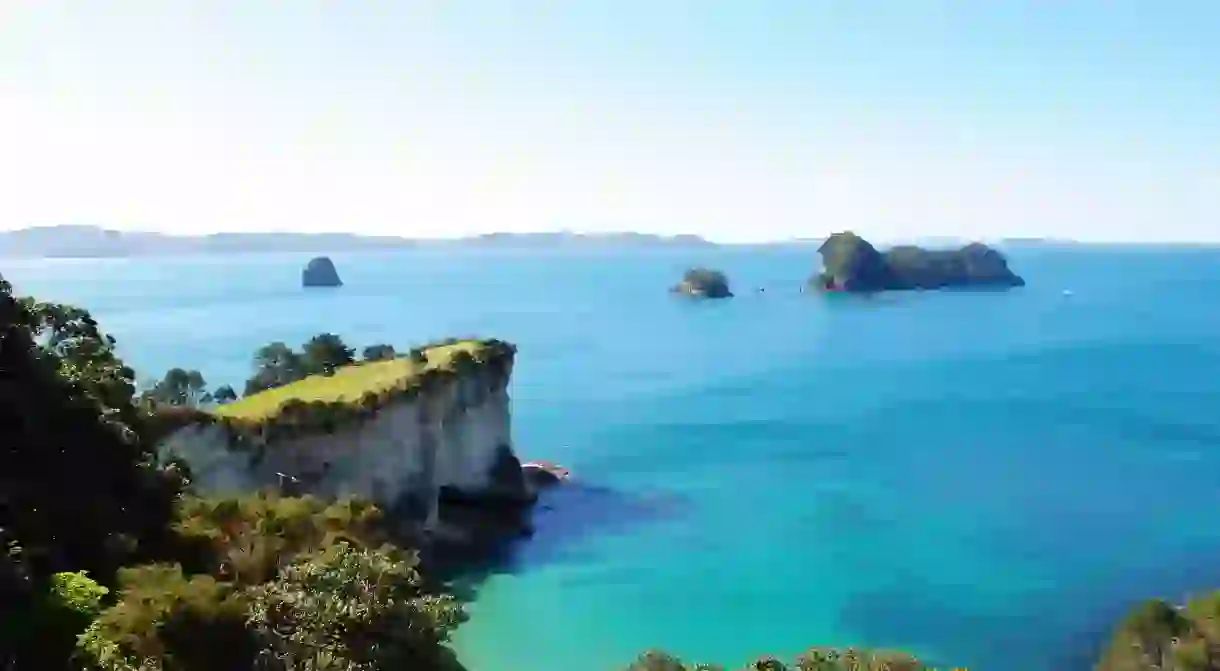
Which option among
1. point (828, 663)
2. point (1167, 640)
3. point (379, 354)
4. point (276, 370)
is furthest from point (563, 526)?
point (828, 663)

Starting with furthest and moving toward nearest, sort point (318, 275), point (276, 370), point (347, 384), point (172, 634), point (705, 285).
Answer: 1. point (318, 275)
2. point (705, 285)
3. point (276, 370)
4. point (347, 384)
5. point (172, 634)

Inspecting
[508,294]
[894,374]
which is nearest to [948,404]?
[894,374]

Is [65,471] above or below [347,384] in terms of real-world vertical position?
above

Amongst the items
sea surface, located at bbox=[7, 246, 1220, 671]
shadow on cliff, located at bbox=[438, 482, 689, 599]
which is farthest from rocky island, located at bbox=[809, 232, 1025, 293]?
shadow on cliff, located at bbox=[438, 482, 689, 599]

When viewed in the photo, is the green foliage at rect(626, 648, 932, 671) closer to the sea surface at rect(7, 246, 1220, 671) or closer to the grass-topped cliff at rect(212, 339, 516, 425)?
the sea surface at rect(7, 246, 1220, 671)

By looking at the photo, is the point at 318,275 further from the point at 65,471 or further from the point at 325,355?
the point at 65,471

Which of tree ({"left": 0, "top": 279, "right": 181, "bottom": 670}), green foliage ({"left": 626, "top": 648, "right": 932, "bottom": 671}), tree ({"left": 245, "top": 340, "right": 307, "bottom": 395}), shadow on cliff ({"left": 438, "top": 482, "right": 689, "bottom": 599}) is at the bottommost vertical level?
shadow on cliff ({"left": 438, "top": 482, "right": 689, "bottom": 599})
